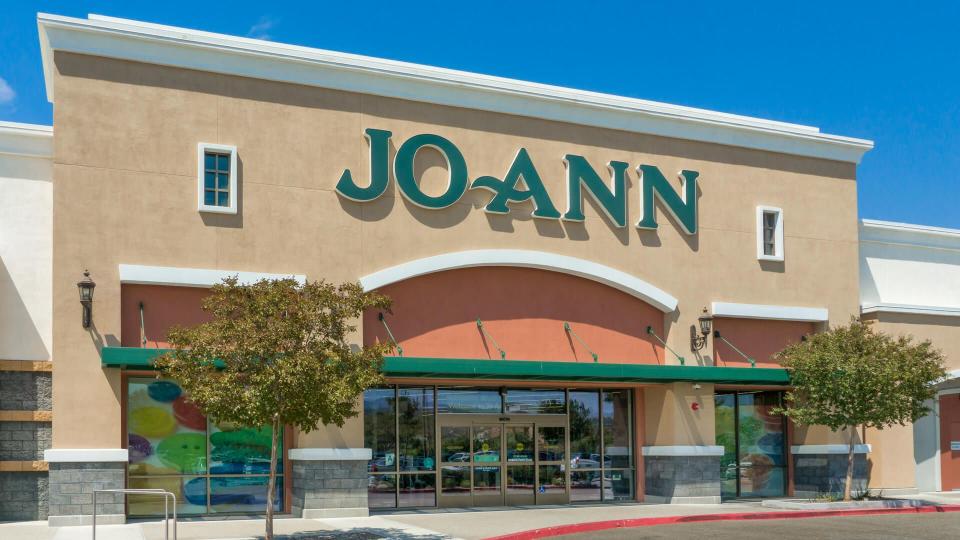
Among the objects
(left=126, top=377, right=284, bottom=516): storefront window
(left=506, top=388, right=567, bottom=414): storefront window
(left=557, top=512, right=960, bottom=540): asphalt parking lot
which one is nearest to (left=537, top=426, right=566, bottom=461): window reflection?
(left=506, top=388, right=567, bottom=414): storefront window

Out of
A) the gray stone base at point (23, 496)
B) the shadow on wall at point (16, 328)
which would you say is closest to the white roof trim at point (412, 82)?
the shadow on wall at point (16, 328)

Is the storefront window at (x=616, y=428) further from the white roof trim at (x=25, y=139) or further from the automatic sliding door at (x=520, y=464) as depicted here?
the white roof trim at (x=25, y=139)

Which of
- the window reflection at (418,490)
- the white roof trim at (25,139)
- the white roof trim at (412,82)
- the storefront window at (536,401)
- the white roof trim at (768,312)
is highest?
the white roof trim at (412,82)

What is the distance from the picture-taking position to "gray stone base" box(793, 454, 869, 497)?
29562 millimetres

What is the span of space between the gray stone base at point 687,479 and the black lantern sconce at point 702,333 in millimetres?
2783

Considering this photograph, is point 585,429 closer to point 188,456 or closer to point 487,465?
point 487,465

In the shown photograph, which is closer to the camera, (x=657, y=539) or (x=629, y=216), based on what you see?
(x=657, y=539)

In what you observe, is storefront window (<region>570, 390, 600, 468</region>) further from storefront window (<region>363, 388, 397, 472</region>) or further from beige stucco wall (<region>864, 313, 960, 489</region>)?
beige stucco wall (<region>864, 313, 960, 489</region>)

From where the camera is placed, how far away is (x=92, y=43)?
22672mm

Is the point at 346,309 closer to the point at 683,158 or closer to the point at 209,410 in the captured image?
→ the point at 209,410

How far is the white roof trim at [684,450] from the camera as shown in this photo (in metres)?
27.6

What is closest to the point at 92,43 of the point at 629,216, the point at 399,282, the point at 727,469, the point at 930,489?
the point at 399,282

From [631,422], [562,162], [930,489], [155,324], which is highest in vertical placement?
[562,162]

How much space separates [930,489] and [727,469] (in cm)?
650
